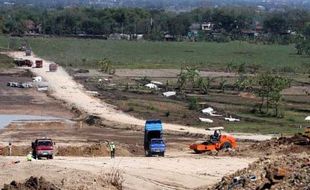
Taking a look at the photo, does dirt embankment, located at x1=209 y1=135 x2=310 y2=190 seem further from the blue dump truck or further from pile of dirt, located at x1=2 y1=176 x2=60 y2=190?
the blue dump truck

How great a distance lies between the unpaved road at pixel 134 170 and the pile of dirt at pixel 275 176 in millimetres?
4102

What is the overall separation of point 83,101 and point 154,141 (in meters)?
29.3

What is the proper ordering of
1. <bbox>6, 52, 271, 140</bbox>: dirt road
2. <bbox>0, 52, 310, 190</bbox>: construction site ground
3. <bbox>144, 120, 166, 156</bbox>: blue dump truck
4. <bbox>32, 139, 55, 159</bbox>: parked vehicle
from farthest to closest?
1. <bbox>6, 52, 271, 140</bbox>: dirt road
2. <bbox>144, 120, 166, 156</bbox>: blue dump truck
3. <bbox>32, 139, 55, 159</bbox>: parked vehicle
4. <bbox>0, 52, 310, 190</bbox>: construction site ground

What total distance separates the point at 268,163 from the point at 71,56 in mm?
99806

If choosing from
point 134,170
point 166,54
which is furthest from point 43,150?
point 166,54

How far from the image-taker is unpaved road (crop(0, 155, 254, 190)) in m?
29.7

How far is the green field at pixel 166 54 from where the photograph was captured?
11488 centimetres

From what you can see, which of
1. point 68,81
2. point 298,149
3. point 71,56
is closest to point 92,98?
point 68,81

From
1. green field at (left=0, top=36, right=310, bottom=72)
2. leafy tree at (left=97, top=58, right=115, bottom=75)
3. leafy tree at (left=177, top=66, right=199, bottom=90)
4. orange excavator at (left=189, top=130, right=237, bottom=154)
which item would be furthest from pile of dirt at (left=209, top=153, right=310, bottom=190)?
green field at (left=0, top=36, right=310, bottom=72)

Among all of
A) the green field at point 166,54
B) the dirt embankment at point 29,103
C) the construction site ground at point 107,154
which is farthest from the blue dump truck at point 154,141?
the green field at point 166,54

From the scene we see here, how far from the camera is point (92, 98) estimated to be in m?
69.2

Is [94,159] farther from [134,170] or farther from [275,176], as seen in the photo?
[275,176]

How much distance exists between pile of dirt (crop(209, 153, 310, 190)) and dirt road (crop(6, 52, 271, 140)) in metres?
21.5

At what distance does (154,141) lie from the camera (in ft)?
126
